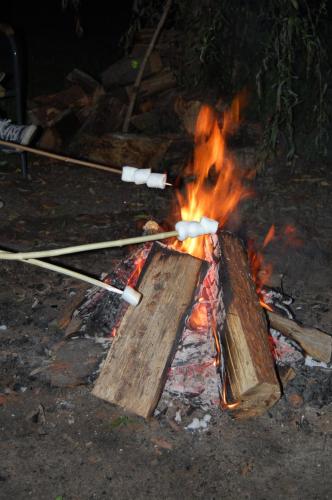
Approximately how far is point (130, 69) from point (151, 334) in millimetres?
4690

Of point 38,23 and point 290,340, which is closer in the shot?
point 290,340

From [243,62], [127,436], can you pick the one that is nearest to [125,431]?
[127,436]

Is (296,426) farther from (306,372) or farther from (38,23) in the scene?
(38,23)

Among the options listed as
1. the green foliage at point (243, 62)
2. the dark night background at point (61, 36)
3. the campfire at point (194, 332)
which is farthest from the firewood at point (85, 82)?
the campfire at point (194, 332)

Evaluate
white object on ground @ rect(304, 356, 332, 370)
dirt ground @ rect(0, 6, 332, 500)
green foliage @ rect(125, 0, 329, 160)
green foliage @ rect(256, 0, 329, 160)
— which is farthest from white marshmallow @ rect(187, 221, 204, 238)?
green foliage @ rect(125, 0, 329, 160)

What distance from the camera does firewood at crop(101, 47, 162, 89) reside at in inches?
268

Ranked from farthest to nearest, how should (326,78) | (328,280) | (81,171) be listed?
(81,171)
(326,78)
(328,280)

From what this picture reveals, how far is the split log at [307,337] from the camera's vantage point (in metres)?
3.34

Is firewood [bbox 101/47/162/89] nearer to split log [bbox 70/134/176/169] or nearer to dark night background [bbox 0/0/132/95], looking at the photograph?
split log [bbox 70/134/176/169]

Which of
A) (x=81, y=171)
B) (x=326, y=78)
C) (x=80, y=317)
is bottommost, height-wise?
(x=81, y=171)

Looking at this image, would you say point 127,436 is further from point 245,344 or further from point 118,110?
point 118,110

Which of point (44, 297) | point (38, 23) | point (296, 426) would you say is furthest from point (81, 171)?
point (38, 23)

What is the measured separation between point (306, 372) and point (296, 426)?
16.2 inches

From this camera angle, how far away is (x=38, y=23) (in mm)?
12383
